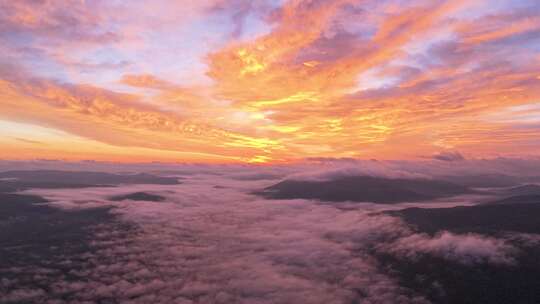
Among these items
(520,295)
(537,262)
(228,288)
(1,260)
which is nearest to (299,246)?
(228,288)

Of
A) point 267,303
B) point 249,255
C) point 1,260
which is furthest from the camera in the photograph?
point 249,255

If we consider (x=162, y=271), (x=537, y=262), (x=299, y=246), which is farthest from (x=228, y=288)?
(x=537, y=262)

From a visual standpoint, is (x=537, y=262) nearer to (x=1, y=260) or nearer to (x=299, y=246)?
(x=299, y=246)

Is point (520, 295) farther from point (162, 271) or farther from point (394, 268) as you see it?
point (162, 271)

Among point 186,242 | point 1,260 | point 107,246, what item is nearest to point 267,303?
point 186,242

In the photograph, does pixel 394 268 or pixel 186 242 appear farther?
pixel 186 242

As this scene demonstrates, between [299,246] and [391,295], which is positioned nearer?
[391,295]

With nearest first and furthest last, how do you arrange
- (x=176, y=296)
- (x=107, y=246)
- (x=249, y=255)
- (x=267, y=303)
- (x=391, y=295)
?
(x=267, y=303)
(x=176, y=296)
(x=391, y=295)
(x=249, y=255)
(x=107, y=246)

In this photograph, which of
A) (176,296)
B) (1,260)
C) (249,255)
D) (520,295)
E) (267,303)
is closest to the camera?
(267,303)
